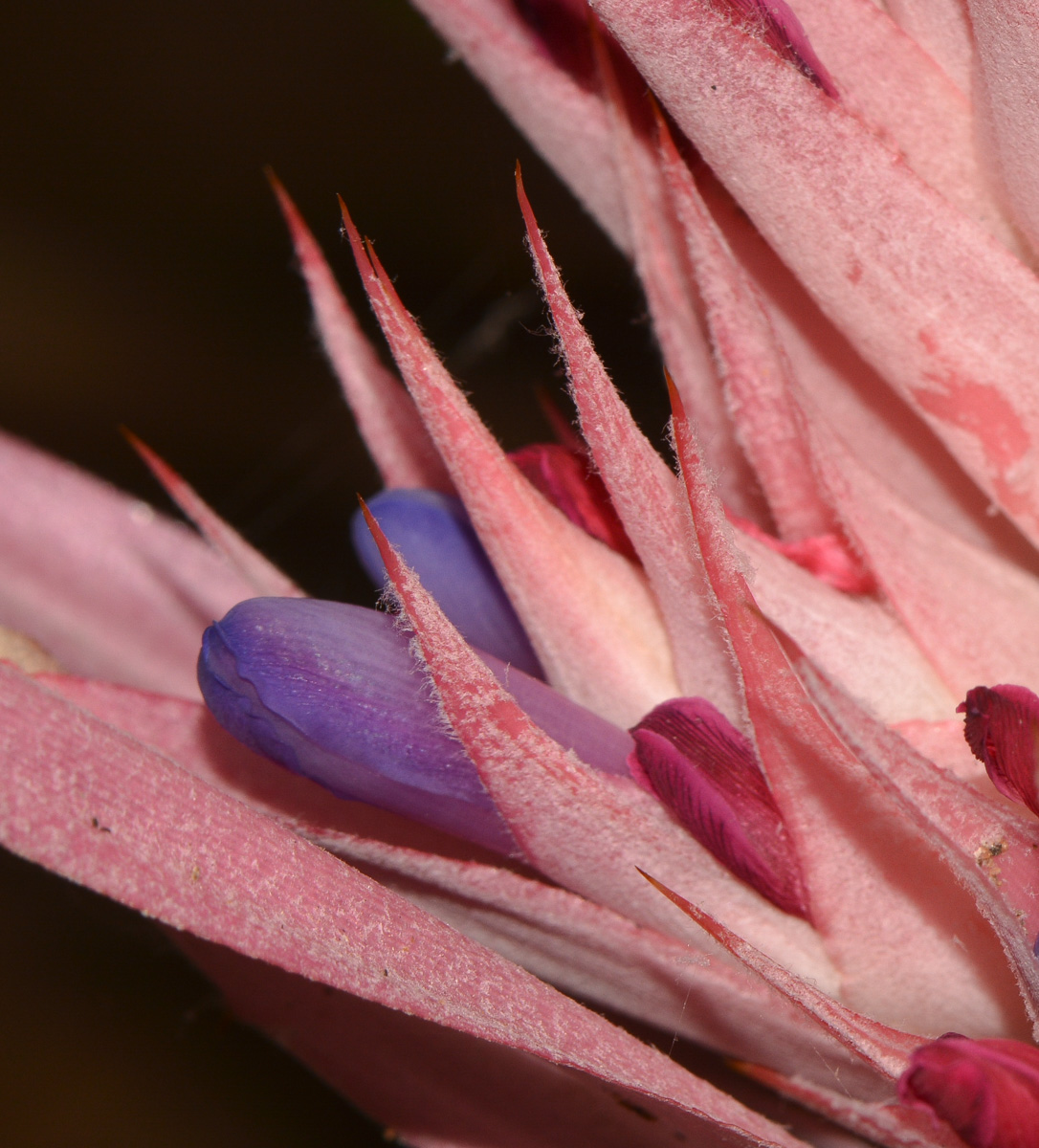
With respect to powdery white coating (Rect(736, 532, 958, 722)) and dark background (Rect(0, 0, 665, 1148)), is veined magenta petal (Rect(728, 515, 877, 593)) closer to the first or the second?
powdery white coating (Rect(736, 532, 958, 722))

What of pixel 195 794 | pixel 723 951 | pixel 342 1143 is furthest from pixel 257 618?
pixel 342 1143

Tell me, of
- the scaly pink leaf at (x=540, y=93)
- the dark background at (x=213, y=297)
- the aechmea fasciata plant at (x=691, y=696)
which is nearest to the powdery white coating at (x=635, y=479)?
the aechmea fasciata plant at (x=691, y=696)

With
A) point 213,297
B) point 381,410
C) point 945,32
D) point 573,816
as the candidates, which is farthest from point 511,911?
point 213,297

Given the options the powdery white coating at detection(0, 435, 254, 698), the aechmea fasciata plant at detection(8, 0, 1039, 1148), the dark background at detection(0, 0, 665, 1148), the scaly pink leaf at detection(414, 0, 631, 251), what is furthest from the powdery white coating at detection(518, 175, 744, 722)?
the dark background at detection(0, 0, 665, 1148)

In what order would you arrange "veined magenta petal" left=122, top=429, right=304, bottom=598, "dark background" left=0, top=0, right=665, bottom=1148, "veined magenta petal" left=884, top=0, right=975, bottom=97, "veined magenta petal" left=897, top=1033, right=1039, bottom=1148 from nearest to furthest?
"veined magenta petal" left=897, top=1033, right=1039, bottom=1148 → "veined magenta petal" left=884, top=0, right=975, bottom=97 → "veined magenta petal" left=122, top=429, right=304, bottom=598 → "dark background" left=0, top=0, right=665, bottom=1148

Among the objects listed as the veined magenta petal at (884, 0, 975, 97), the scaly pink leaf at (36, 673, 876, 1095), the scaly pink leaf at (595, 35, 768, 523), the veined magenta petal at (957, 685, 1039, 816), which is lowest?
the scaly pink leaf at (36, 673, 876, 1095)

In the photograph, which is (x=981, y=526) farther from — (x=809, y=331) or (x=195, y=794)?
(x=195, y=794)

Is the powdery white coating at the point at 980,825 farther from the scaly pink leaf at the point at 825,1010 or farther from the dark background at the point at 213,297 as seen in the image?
the dark background at the point at 213,297

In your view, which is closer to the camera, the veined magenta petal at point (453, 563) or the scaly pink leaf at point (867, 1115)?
the scaly pink leaf at point (867, 1115)
